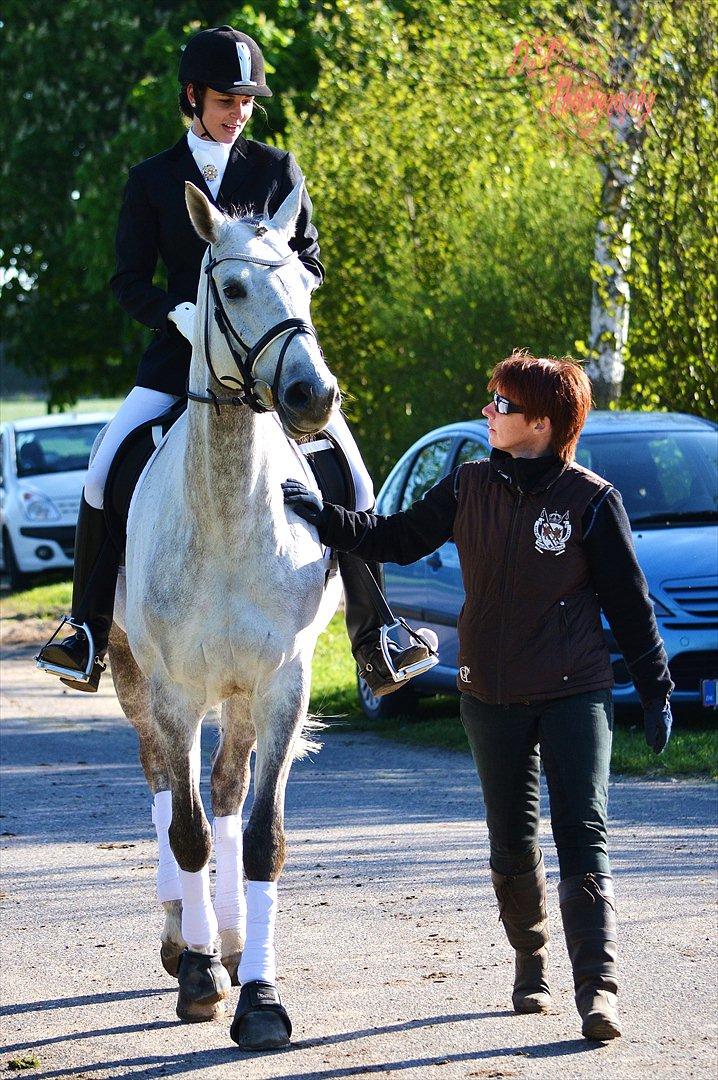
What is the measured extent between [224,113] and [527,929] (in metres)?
3.01

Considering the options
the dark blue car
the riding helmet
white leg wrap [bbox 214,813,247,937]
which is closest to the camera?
the riding helmet

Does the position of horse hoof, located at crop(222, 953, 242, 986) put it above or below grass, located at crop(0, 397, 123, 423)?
above

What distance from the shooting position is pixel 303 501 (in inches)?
222

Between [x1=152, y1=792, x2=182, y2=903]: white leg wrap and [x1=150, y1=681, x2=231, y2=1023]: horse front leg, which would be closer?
[x1=150, y1=681, x2=231, y2=1023]: horse front leg

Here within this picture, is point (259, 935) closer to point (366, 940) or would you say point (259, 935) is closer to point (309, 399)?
point (366, 940)

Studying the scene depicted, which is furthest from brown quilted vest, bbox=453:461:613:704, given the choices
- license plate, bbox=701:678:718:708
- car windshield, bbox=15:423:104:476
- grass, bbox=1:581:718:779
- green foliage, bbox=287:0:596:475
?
car windshield, bbox=15:423:104:476

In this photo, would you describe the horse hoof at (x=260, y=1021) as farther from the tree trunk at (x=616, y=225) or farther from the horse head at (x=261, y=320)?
the tree trunk at (x=616, y=225)

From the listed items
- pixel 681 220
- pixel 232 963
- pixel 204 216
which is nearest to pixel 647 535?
pixel 681 220

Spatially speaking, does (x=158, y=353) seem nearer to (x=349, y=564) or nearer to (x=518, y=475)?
(x=349, y=564)

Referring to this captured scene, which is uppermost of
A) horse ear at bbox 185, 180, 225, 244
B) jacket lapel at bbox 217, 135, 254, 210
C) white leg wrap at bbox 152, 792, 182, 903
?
jacket lapel at bbox 217, 135, 254, 210

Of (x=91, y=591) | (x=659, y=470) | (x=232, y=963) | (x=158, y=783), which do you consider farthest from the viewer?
(x=659, y=470)

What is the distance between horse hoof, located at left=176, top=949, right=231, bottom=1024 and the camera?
5.60m

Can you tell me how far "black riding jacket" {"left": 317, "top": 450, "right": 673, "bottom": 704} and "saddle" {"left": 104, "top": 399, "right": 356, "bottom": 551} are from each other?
1000 mm

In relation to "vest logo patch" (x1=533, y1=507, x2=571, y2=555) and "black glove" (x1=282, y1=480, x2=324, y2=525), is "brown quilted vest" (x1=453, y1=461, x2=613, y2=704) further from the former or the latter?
"black glove" (x1=282, y1=480, x2=324, y2=525)
